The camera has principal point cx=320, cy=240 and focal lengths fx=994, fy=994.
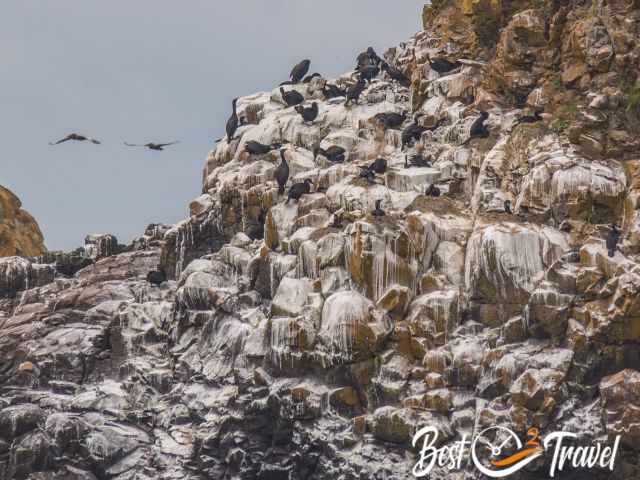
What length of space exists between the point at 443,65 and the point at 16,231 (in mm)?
24142

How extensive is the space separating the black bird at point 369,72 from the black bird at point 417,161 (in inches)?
300

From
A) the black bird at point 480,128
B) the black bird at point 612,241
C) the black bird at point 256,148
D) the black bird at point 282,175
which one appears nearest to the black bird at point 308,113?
the black bird at point 256,148

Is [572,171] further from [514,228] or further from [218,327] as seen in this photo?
[218,327]

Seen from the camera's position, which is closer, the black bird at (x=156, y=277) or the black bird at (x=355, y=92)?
the black bird at (x=156, y=277)

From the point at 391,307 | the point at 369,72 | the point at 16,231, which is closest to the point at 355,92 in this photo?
the point at 369,72

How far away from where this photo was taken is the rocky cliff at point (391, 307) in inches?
1019

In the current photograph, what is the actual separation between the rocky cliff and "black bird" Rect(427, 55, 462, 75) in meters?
0.49

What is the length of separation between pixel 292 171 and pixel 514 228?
431 inches

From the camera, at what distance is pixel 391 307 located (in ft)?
94.0

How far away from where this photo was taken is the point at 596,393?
24.8 metres

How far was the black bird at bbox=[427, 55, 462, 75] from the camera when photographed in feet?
125

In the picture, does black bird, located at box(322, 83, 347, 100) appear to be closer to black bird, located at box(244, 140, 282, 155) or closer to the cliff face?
black bird, located at box(244, 140, 282, 155)

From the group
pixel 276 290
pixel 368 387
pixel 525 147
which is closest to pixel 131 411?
pixel 276 290

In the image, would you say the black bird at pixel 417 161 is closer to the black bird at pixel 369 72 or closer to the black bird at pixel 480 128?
the black bird at pixel 480 128
